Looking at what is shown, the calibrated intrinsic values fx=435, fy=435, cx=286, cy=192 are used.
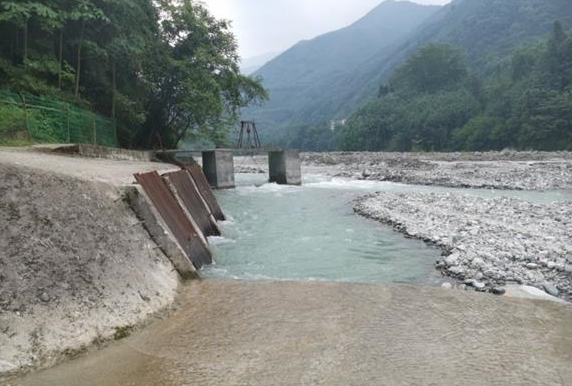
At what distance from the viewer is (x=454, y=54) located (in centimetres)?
12281

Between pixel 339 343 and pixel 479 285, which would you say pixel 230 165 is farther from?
pixel 339 343

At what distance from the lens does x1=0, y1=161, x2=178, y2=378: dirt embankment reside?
177 inches

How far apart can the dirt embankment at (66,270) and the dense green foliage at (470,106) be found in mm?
77030

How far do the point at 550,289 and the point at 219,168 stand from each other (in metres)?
27.0

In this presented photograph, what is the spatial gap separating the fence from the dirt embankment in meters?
11.1

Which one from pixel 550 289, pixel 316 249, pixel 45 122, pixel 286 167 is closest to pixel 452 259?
pixel 550 289

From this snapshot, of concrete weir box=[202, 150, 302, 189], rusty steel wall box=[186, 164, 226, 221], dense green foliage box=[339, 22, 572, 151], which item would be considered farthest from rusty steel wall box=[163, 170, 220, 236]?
dense green foliage box=[339, 22, 572, 151]

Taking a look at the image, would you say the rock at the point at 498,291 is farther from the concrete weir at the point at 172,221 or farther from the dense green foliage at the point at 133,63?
the dense green foliage at the point at 133,63

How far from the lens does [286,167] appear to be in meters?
35.5

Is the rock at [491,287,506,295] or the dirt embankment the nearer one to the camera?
the dirt embankment

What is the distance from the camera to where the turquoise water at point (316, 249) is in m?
9.27

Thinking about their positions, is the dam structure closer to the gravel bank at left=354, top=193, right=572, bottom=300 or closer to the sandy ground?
the gravel bank at left=354, top=193, right=572, bottom=300

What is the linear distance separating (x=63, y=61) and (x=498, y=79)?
99.1 meters

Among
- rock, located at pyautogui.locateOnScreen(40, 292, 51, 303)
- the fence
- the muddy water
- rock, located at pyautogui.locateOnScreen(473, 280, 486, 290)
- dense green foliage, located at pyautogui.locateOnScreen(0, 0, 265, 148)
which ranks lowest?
rock, located at pyautogui.locateOnScreen(473, 280, 486, 290)
